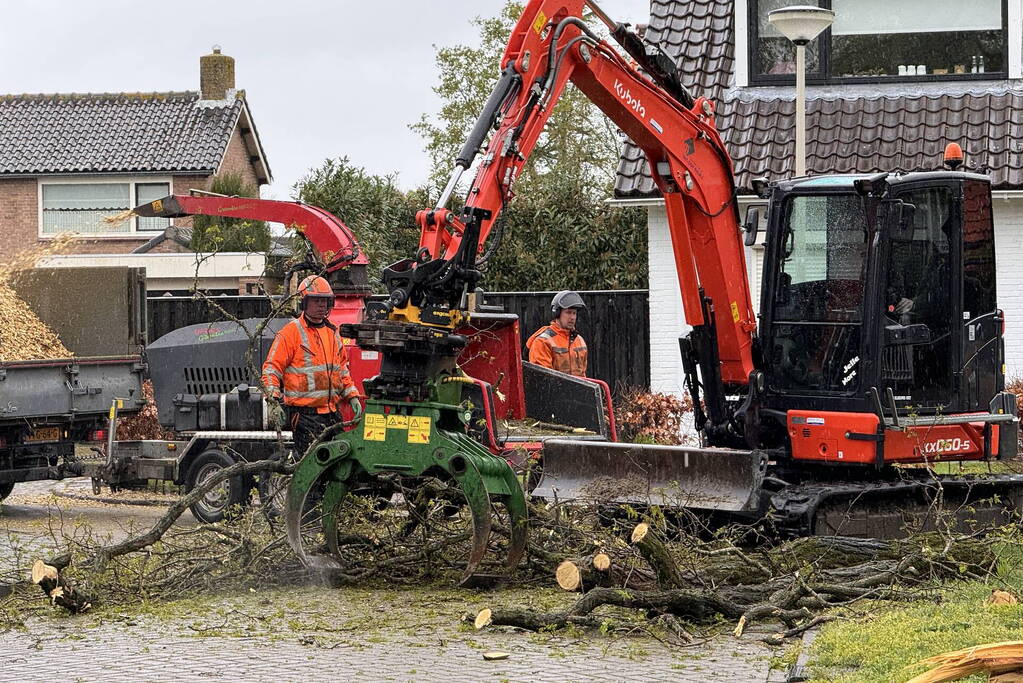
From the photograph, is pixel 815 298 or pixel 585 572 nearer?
pixel 585 572

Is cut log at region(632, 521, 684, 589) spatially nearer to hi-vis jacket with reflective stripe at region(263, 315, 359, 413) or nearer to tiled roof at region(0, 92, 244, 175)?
hi-vis jacket with reflective stripe at region(263, 315, 359, 413)

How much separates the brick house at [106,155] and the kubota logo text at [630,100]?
2888 centimetres

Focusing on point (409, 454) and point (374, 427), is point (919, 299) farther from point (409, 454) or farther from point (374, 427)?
point (374, 427)

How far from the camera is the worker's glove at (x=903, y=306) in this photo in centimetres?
1083

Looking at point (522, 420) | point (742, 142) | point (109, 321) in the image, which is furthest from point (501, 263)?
point (522, 420)

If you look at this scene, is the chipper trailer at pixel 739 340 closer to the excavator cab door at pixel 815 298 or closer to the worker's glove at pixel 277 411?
the excavator cab door at pixel 815 298

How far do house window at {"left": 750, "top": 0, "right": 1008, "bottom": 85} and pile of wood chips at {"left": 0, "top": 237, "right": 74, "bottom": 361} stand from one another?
887 cm

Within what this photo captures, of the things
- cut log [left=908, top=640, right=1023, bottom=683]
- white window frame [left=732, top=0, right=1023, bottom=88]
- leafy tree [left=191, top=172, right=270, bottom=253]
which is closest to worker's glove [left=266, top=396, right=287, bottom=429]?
cut log [left=908, top=640, right=1023, bottom=683]

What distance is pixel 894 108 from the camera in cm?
1852

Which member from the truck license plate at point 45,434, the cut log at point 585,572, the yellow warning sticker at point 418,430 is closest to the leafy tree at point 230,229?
the truck license plate at point 45,434

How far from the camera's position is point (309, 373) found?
12242 mm

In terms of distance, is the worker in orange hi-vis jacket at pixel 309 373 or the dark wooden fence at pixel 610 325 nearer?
the worker in orange hi-vis jacket at pixel 309 373

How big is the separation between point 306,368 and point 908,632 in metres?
5.84

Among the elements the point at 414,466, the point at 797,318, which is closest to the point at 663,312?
the point at 797,318
